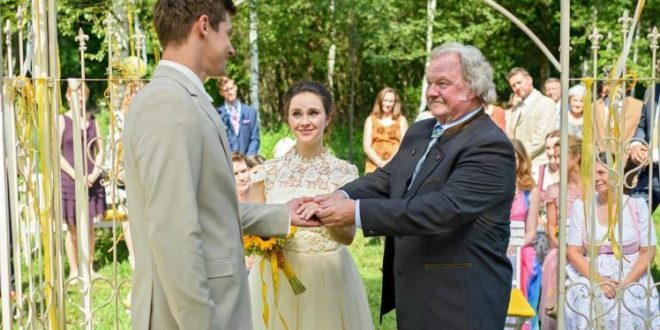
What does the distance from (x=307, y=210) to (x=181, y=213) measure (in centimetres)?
121


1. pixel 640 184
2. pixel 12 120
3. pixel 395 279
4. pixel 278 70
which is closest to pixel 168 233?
pixel 395 279

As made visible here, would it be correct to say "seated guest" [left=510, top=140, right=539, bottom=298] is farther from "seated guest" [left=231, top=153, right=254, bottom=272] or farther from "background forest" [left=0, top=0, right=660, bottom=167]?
"background forest" [left=0, top=0, right=660, bottom=167]

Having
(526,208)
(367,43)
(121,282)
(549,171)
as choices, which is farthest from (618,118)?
(367,43)

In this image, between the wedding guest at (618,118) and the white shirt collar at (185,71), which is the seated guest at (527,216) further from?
the white shirt collar at (185,71)

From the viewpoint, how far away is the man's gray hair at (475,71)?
375 cm

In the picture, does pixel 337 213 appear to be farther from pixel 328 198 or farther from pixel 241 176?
pixel 241 176

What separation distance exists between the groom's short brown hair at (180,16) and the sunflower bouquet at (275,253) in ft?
5.53

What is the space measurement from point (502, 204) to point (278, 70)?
20.5m

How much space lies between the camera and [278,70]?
78.5ft

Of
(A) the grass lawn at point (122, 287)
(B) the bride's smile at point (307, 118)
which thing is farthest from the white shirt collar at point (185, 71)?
(A) the grass lawn at point (122, 287)

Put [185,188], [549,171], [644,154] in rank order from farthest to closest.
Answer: [549,171], [644,154], [185,188]

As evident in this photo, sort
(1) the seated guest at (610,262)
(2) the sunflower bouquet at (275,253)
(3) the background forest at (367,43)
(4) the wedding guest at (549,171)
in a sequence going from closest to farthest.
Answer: (2) the sunflower bouquet at (275,253) → (1) the seated guest at (610,262) → (4) the wedding guest at (549,171) → (3) the background forest at (367,43)

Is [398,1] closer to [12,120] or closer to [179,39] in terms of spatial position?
[12,120]

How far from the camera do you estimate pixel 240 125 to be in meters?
11.6
